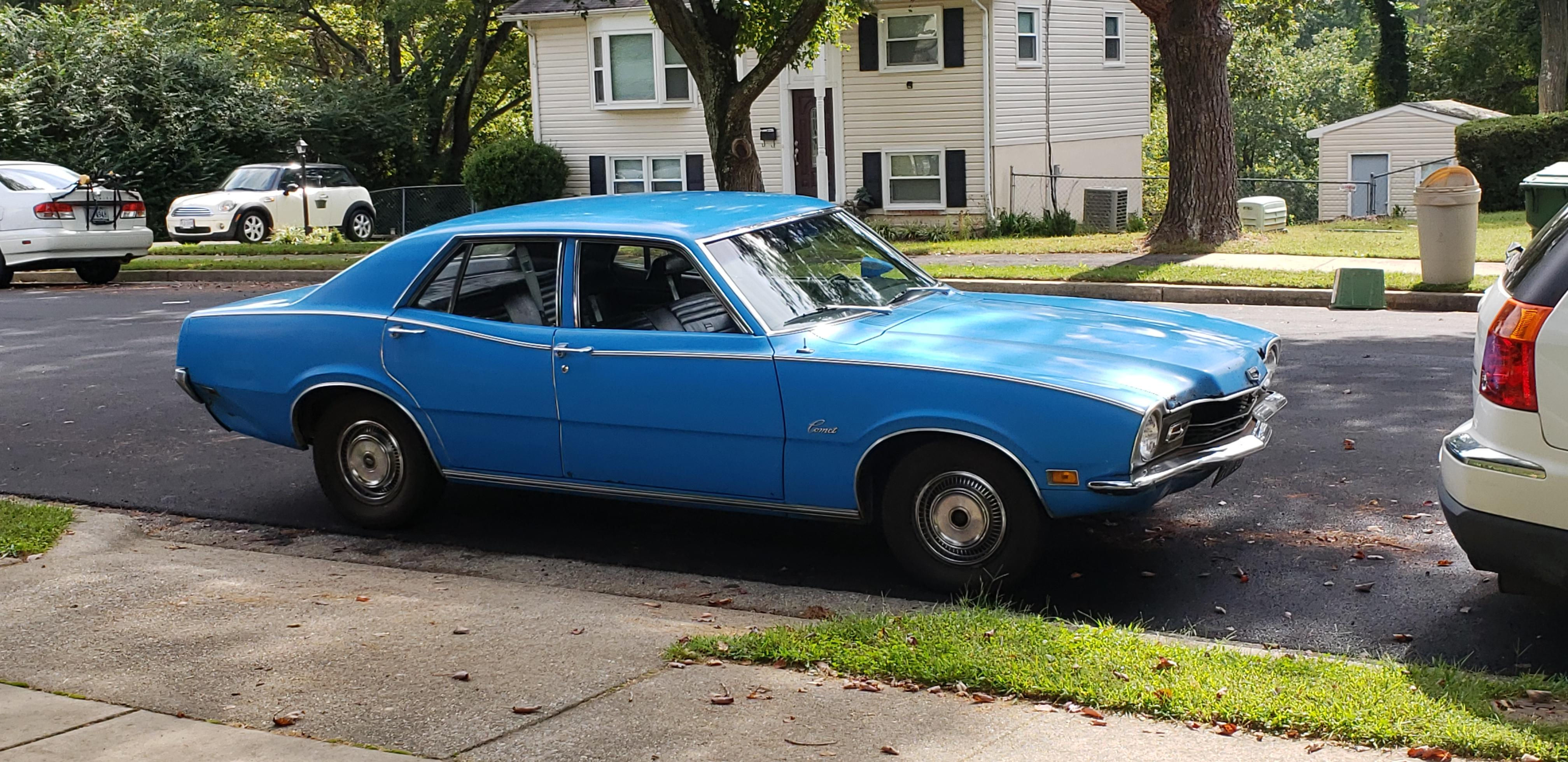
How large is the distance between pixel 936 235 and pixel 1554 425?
23171mm

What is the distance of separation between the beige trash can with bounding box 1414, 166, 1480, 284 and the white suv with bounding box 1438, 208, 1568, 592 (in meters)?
10.4

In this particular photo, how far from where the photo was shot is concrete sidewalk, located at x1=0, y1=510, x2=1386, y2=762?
4285mm

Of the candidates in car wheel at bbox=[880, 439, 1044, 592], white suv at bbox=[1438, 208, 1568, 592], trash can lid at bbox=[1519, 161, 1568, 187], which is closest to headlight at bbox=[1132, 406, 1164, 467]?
car wheel at bbox=[880, 439, 1044, 592]

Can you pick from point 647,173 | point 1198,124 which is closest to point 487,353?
point 1198,124

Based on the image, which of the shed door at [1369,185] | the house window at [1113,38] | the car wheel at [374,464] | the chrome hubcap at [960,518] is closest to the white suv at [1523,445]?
the chrome hubcap at [960,518]

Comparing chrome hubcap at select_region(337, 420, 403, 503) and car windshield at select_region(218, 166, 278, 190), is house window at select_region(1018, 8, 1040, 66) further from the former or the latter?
chrome hubcap at select_region(337, 420, 403, 503)

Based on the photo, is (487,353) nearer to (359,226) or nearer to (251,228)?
(251,228)

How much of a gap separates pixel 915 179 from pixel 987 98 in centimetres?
212

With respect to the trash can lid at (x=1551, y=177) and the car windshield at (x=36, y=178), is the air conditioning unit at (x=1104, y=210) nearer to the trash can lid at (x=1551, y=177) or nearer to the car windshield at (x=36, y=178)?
the trash can lid at (x=1551, y=177)

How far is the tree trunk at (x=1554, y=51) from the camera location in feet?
125

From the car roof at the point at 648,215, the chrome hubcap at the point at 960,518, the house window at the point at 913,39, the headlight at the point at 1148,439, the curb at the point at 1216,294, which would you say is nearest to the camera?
the headlight at the point at 1148,439

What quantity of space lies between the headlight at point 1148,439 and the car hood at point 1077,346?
6cm

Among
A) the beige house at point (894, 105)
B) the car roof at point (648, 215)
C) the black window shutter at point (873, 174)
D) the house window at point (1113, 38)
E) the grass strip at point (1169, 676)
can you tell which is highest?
the house window at point (1113, 38)

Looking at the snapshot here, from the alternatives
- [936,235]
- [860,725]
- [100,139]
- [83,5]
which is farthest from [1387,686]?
[83,5]
